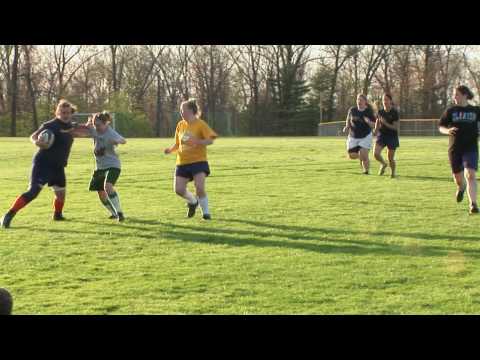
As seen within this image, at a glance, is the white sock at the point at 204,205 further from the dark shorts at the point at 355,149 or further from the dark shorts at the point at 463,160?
the dark shorts at the point at 355,149

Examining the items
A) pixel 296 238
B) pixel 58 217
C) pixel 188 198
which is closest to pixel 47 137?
pixel 58 217

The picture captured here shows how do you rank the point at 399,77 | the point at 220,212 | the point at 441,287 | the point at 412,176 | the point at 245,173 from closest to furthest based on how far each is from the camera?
the point at 441,287 → the point at 220,212 → the point at 412,176 → the point at 245,173 → the point at 399,77

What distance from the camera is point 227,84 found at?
3206 inches

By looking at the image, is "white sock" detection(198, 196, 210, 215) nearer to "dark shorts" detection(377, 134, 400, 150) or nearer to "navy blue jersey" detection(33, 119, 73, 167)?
"navy blue jersey" detection(33, 119, 73, 167)

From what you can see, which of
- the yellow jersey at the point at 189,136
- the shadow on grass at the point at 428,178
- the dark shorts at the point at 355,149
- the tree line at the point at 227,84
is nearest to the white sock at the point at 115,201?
the yellow jersey at the point at 189,136

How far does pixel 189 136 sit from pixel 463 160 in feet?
14.4

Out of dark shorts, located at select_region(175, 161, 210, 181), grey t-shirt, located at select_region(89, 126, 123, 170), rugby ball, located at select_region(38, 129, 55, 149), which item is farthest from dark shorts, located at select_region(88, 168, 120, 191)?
dark shorts, located at select_region(175, 161, 210, 181)

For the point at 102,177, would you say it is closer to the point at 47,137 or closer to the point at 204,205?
the point at 47,137

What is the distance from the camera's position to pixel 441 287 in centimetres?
561

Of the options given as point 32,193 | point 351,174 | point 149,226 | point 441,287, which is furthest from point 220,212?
point 351,174
